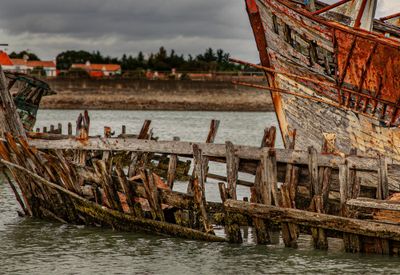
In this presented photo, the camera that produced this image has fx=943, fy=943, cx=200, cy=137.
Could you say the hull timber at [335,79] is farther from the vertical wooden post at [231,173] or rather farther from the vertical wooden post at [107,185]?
the vertical wooden post at [107,185]

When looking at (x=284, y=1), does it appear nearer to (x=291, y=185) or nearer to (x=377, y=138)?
(x=377, y=138)

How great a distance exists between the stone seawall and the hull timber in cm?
7887

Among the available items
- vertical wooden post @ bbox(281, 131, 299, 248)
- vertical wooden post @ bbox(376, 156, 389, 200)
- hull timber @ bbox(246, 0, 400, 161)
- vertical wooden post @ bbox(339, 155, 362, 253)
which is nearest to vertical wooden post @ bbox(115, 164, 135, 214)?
vertical wooden post @ bbox(281, 131, 299, 248)

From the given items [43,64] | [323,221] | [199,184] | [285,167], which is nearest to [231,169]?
[199,184]

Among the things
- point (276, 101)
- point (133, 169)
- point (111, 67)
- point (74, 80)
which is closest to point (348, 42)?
point (276, 101)

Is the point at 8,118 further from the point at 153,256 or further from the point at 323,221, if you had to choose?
the point at 323,221

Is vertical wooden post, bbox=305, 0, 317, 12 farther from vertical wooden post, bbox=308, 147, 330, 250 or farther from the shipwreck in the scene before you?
vertical wooden post, bbox=308, 147, 330, 250

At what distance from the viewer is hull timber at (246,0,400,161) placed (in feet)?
62.6

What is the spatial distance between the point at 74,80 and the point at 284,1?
267 ft

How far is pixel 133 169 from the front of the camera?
1683 centimetres

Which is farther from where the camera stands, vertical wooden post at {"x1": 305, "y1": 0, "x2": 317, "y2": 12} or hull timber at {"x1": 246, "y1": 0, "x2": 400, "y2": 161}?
vertical wooden post at {"x1": 305, "y1": 0, "x2": 317, "y2": 12}

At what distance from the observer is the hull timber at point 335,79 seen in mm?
19094

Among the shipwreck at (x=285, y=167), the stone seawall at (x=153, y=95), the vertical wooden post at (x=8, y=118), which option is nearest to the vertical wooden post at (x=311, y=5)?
the shipwreck at (x=285, y=167)

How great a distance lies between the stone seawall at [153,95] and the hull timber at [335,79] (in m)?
78.9
